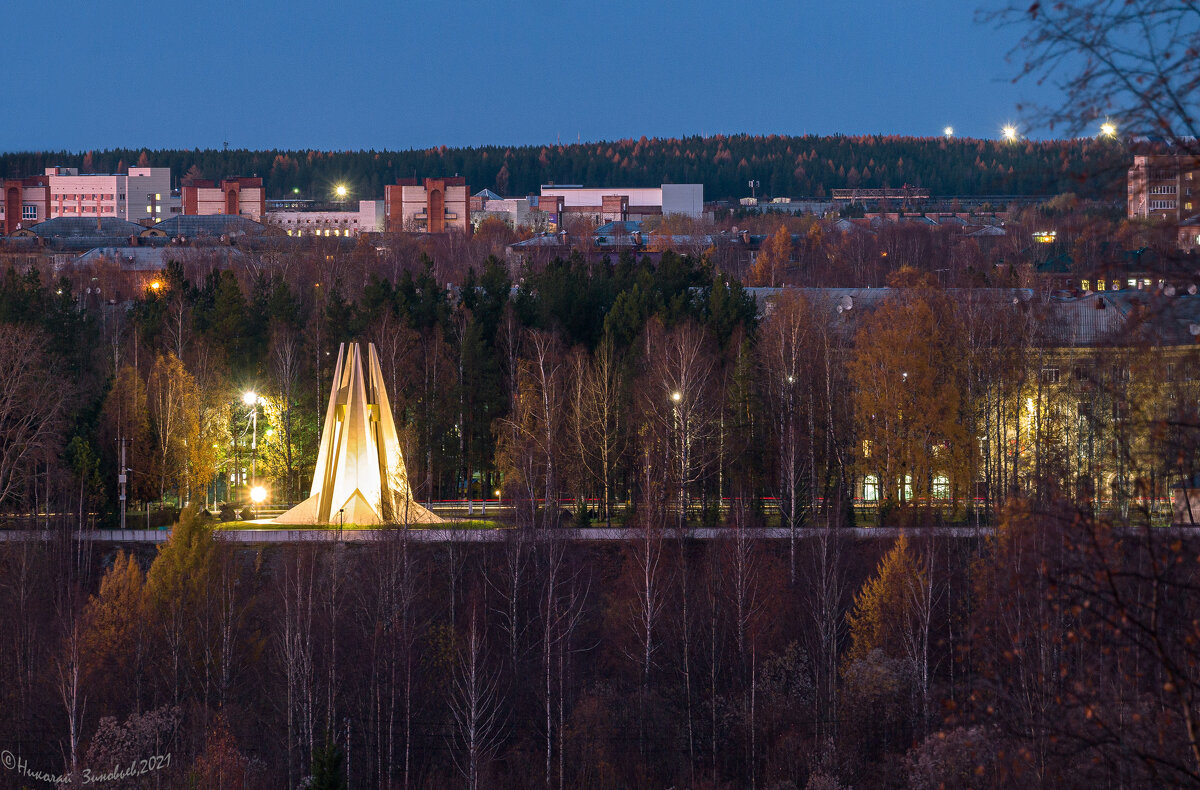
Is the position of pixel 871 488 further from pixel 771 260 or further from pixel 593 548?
pixel 771 260

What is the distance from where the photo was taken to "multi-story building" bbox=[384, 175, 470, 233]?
5030 inches

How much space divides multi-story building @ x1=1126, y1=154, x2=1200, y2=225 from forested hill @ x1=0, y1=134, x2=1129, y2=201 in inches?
5915

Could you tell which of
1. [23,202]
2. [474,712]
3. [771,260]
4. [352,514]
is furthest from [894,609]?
[23,202]

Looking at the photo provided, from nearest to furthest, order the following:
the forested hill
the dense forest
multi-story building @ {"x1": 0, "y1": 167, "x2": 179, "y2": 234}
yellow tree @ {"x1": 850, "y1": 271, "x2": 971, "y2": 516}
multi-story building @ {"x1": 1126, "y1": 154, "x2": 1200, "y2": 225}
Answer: multi-story building @ {"x1": 1126, "y1": 154, "x2": 1200, "y2": 225} → the dense forest → yellow tree @ {"x1": 850, "y1": 271, "x2": 971, "y2": 516} → multi-story building @ {"x1": 0, "y1": 167, "x2": 179, "y2": 234} → the forested hill

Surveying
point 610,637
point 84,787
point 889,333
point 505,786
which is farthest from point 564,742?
point 889,333

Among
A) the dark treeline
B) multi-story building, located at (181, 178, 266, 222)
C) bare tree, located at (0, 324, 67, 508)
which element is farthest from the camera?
multi-story building, located at (181, 178, 266, 222)

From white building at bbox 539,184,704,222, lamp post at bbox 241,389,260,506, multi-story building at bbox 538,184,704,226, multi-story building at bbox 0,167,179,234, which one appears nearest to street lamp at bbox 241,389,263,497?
lamp post at bbox 241,389,260,506

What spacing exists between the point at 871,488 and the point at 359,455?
1596cm

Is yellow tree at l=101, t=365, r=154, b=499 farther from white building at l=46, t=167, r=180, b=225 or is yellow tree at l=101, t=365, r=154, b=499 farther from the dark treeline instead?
white building at l=46, t=167, r=180, b=225

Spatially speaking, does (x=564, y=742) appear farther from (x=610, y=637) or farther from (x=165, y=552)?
(x=165, y=552)

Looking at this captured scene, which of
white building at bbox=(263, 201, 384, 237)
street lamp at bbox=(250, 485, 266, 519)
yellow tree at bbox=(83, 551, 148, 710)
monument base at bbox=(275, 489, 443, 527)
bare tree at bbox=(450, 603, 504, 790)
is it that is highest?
white building at bbox=(263, 201, 384, 237)

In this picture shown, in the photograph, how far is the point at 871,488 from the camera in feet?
138

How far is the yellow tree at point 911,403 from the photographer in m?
36.8

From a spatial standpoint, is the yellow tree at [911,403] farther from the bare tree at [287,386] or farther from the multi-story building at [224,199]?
the multi-story building at [224,199]
